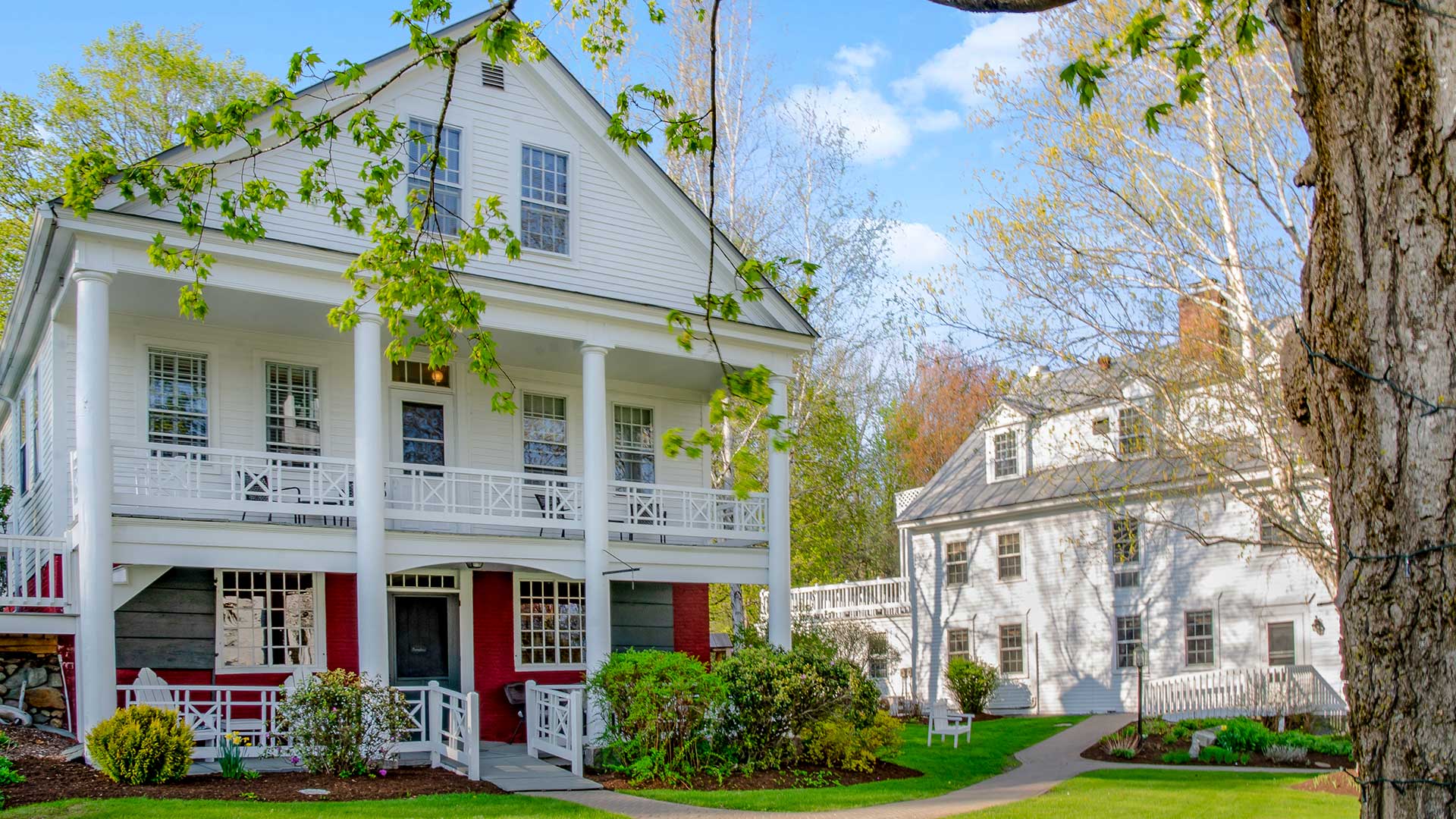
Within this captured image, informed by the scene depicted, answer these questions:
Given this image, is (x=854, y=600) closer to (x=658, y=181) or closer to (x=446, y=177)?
(x=658, y=181)

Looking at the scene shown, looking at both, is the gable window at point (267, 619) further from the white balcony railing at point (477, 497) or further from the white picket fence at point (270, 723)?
the white balcony railing at point (477, 497)

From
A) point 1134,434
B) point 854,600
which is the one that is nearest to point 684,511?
point 1134,434

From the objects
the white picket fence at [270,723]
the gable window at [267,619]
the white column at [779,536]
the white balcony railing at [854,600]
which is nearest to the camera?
the white picket fence at [270,723]

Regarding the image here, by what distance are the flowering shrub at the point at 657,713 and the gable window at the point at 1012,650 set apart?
16180mm

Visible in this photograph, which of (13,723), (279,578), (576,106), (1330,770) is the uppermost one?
(576,106)

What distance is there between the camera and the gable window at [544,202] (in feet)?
58.2

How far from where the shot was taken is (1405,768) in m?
3.45

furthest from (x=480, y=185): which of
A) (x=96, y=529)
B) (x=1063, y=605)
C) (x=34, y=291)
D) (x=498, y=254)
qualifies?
(x=1063, y=605)

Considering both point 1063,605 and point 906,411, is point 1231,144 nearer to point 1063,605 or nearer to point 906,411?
point 1063,605

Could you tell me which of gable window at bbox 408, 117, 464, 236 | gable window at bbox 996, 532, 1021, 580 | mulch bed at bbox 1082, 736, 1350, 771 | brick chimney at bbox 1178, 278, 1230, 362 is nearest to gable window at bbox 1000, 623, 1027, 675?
gable window at bbox 996, 532, 1021, 580

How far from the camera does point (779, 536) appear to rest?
1845 cm

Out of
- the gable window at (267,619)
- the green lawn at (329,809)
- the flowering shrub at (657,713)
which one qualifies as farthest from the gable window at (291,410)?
the green lawn at (329,809)

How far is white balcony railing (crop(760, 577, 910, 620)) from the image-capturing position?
106ft

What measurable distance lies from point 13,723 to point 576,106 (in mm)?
10636
